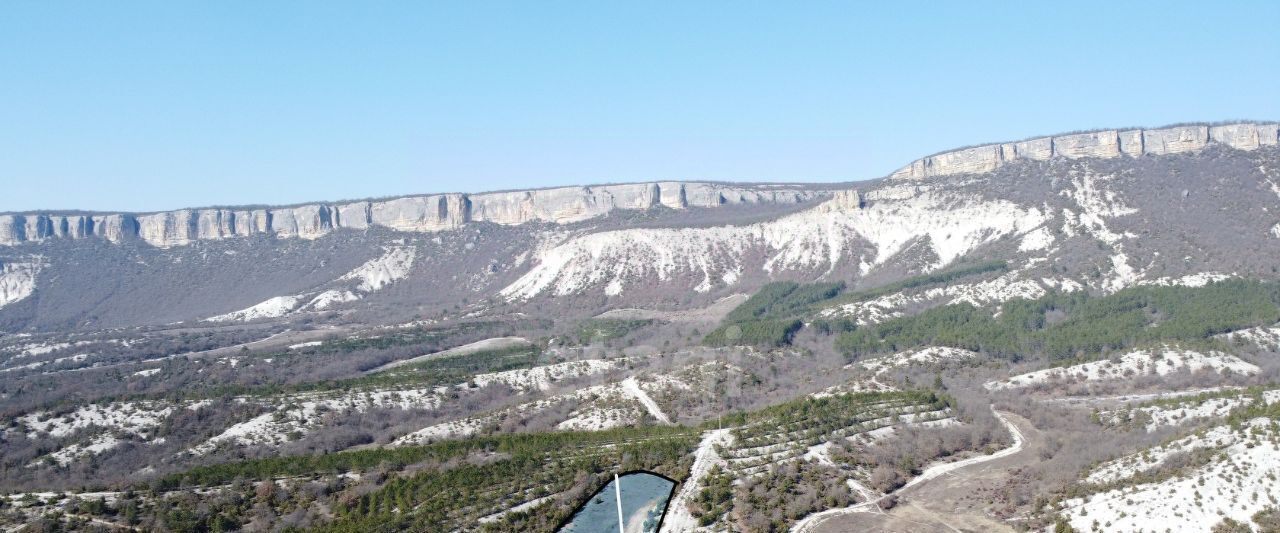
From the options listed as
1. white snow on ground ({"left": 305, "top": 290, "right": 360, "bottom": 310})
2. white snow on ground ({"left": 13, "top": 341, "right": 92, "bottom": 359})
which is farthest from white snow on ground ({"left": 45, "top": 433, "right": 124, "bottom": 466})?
white snow on ground ({"left": 305, "top": 290, "right": 360, "bottom": 310})

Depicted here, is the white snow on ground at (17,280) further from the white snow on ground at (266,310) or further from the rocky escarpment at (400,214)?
the white snow on ground at (266,310)

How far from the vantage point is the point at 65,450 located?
53938mm

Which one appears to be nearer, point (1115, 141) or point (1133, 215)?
point (1133, 215)

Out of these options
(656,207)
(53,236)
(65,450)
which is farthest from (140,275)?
(65,450)

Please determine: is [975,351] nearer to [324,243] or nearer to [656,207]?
[656,207]

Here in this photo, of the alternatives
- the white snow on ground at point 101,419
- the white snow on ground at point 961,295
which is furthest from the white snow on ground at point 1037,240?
the white snow on ground at point 101,419

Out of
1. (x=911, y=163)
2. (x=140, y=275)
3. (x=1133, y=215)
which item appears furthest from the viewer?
(x=140, y=275)

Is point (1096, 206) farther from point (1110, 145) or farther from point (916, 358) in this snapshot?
point (916, 358)

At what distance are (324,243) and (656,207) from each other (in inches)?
2489

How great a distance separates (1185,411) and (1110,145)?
10684cm

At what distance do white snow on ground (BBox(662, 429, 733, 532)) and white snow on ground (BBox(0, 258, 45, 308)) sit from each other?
6089 inches

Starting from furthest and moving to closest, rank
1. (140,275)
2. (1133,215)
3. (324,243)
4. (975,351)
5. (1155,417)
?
(324,243)
(140,275)
(1133,215)
(975,351)
(1155,417)

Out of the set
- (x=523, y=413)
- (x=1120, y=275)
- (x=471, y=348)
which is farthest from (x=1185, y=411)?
(x=471, y=348)

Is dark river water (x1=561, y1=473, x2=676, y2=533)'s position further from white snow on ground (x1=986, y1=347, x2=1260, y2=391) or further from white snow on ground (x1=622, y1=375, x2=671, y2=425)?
white snow on ground (x1=986, y1=347, x2=1260, y2=391)
